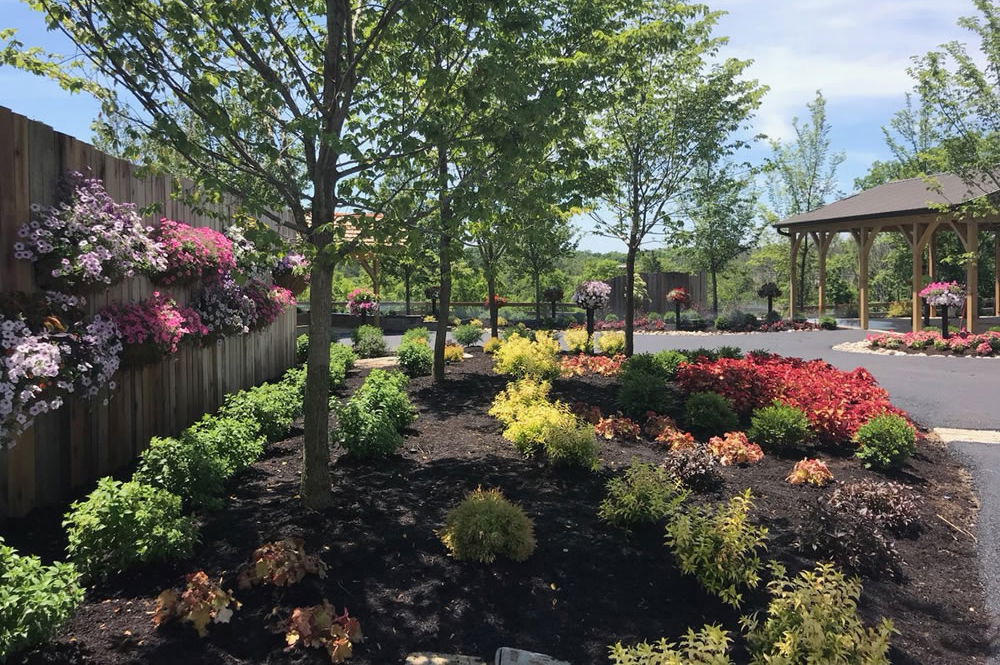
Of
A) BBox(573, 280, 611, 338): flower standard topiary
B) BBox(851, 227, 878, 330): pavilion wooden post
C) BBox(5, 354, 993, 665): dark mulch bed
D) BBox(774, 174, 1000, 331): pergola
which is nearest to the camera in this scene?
BBox(5, 354, 993, 665): dark mulch bed

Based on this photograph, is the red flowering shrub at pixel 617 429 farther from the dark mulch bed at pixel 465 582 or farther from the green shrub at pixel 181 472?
the green shrub at pixel 181 472

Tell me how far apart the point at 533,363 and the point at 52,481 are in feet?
18.9

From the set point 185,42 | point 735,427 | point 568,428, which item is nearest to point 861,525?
point 568,428

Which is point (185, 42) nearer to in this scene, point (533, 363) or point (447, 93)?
point (447, 93)

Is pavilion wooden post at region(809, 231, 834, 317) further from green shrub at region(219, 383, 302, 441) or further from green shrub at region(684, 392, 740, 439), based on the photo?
green shrub at region(219, 383, 302, 441)

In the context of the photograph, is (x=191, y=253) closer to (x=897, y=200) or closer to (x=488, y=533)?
(x=488, y=533)

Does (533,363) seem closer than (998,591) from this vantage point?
No

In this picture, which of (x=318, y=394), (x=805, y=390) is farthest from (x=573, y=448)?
(x=805, y=390)

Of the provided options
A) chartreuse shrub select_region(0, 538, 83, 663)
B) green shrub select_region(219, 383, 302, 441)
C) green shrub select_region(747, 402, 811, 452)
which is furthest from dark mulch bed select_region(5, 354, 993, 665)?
green shrub select_region(747, 402, 811, 452)

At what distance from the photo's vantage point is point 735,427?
6.20 meters

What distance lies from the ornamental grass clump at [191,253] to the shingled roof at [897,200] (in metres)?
16.0

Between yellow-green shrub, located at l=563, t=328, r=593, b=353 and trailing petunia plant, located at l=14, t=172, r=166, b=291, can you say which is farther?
yellow-green shrub, located at l=563, t=328, r=593, b=353

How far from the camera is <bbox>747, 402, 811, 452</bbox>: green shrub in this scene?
5.69 meters

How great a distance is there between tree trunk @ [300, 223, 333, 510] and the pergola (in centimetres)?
1549
